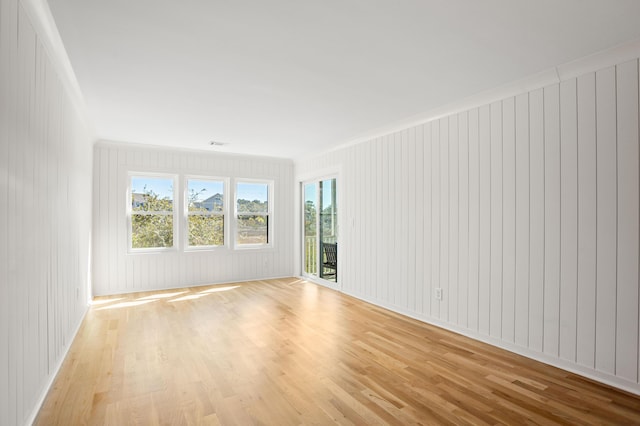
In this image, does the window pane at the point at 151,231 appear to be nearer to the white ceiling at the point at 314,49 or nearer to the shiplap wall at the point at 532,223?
the white ceiling at the point at 314,49

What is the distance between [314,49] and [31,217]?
226 centimetres

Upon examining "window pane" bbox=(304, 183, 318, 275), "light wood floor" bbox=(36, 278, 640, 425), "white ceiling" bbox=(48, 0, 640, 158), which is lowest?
"light wood floor" bbox=(36, 278, 640, 425)

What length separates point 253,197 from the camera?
22.6ft

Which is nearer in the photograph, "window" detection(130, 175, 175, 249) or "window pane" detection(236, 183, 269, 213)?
"window" detection(130, 175, 175, 249)

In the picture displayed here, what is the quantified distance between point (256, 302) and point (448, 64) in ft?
13.1

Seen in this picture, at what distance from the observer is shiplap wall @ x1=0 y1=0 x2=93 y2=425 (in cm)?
164

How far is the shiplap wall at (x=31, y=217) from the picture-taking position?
164cm

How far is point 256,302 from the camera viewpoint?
4.93 m

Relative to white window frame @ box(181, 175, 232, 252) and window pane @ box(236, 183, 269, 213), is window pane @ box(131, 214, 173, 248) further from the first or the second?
window pane @ box(236, 183, 269, 213)

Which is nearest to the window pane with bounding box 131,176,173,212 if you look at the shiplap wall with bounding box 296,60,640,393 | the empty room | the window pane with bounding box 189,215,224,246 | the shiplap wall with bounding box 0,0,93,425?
the window pane with bounding box 189,215,224,246

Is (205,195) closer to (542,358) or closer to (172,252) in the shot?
(172,252)

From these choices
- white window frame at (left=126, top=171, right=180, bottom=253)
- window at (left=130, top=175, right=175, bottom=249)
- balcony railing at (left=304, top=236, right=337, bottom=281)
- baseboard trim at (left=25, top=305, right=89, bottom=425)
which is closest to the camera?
baseboard trim at (left=25, top=305, right=89, bottom=425)

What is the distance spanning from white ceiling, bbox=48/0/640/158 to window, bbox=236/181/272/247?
9.25 ft

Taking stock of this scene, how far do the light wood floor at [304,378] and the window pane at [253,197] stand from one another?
3.01 metres
